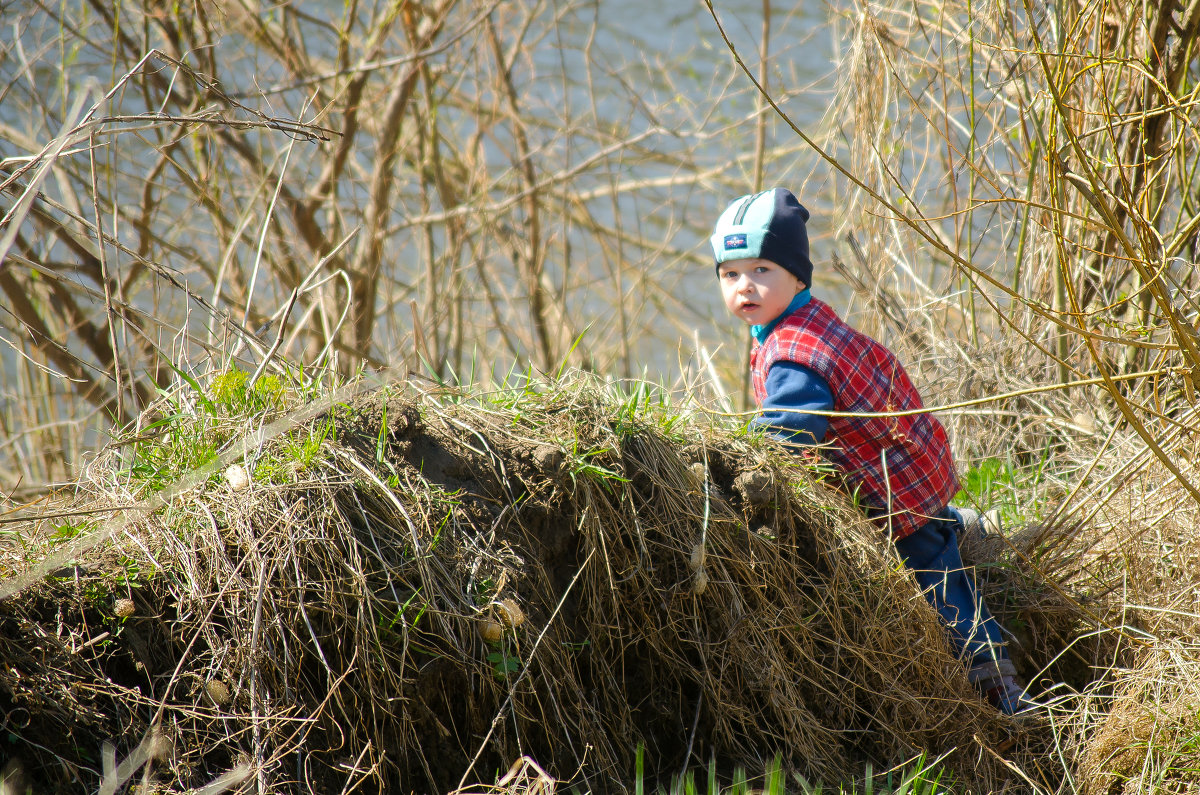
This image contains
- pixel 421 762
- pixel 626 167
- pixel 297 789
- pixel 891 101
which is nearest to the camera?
pixel 297 789

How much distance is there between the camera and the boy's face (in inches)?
108

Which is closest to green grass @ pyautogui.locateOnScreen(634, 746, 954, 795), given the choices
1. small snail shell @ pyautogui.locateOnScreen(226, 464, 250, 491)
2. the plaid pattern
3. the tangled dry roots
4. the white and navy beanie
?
the tangled dry roots

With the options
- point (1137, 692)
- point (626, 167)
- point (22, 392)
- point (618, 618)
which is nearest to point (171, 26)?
point (22, 392)

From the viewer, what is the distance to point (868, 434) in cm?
263

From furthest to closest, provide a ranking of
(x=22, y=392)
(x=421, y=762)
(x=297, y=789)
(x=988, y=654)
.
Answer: (x=22, y=392), (x=988, y=654), (x=421, y=762), (x=297, y=789)

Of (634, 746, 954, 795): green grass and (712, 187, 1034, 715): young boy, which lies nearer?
(634, 746, 954, 795): green grass

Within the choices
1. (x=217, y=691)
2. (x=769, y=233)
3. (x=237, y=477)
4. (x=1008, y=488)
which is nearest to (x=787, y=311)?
(x=769, y=233)

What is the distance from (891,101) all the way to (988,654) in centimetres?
247

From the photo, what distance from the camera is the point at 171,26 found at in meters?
4.23

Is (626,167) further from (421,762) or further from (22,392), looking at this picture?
(421,762)

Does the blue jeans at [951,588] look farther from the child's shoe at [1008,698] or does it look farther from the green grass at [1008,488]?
the green grass at [1008,488]

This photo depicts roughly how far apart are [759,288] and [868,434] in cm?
52

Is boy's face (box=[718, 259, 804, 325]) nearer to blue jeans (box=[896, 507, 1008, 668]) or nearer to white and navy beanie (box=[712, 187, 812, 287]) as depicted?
white and navy beanie (box=[712, 187, 812, 287])

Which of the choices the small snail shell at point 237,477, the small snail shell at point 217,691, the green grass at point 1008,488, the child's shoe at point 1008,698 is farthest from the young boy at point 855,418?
the small snail shell at point 217,691
